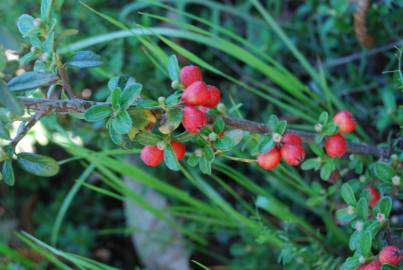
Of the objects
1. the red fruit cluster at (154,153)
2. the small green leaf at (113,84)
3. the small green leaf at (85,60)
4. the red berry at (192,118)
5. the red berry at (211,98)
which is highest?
the small green leaf at (85,60)

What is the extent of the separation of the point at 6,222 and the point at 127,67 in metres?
0.66

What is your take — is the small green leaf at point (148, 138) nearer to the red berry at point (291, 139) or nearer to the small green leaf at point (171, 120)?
the small green leaf at point (171, 120)

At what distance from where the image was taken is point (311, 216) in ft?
6.40

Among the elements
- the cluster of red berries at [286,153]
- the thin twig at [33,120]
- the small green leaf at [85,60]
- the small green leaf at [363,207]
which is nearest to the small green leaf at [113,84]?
the small green leaf at [85,60]

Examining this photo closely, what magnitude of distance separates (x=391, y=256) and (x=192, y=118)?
43 centimetres

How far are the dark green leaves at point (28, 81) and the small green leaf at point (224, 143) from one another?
332 mm

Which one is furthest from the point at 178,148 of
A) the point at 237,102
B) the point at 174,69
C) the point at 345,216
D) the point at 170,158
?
the point at 237,102

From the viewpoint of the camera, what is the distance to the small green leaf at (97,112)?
1035 millimetres

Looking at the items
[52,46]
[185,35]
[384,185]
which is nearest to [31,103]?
[52,46]

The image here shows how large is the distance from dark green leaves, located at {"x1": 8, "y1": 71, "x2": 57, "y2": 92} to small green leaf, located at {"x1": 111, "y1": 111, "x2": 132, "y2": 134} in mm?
130

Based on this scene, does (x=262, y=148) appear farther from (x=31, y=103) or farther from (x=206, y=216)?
(x=206, y=216)

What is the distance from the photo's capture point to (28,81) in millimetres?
1011

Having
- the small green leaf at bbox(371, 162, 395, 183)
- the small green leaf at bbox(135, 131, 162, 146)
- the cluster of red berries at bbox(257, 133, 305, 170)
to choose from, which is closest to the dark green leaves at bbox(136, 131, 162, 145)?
the small green leaf at bbox(135, 131, 162, 146)

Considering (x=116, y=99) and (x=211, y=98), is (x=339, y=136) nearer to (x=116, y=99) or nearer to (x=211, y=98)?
(x=211, y=98)
